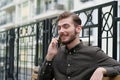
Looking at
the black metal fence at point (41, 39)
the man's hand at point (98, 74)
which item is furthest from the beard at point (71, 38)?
the black metal fence at point (41, 39)

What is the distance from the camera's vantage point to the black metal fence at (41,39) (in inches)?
143

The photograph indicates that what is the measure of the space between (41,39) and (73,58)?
8.42 feet

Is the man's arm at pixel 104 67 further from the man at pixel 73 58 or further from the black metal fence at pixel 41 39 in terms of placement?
the black metal fence at pixel 41 39

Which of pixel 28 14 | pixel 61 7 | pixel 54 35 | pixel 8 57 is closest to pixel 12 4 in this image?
pixel 28 14

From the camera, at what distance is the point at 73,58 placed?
294cm

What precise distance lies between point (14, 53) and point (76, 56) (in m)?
4.30

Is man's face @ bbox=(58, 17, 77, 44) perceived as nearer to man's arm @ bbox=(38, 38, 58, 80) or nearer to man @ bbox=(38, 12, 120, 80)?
man @ bbox=(38, 12, 120, 80)

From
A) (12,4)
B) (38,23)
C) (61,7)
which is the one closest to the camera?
(38,23)

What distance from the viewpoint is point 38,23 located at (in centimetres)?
551

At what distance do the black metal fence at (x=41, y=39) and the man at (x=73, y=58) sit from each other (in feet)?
2.13

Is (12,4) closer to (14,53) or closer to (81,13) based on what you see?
(14,53)

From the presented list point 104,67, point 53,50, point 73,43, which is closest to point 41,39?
point 53,50

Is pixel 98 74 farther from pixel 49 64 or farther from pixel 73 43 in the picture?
pixel 49 64

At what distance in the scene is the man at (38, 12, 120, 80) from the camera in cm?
280
